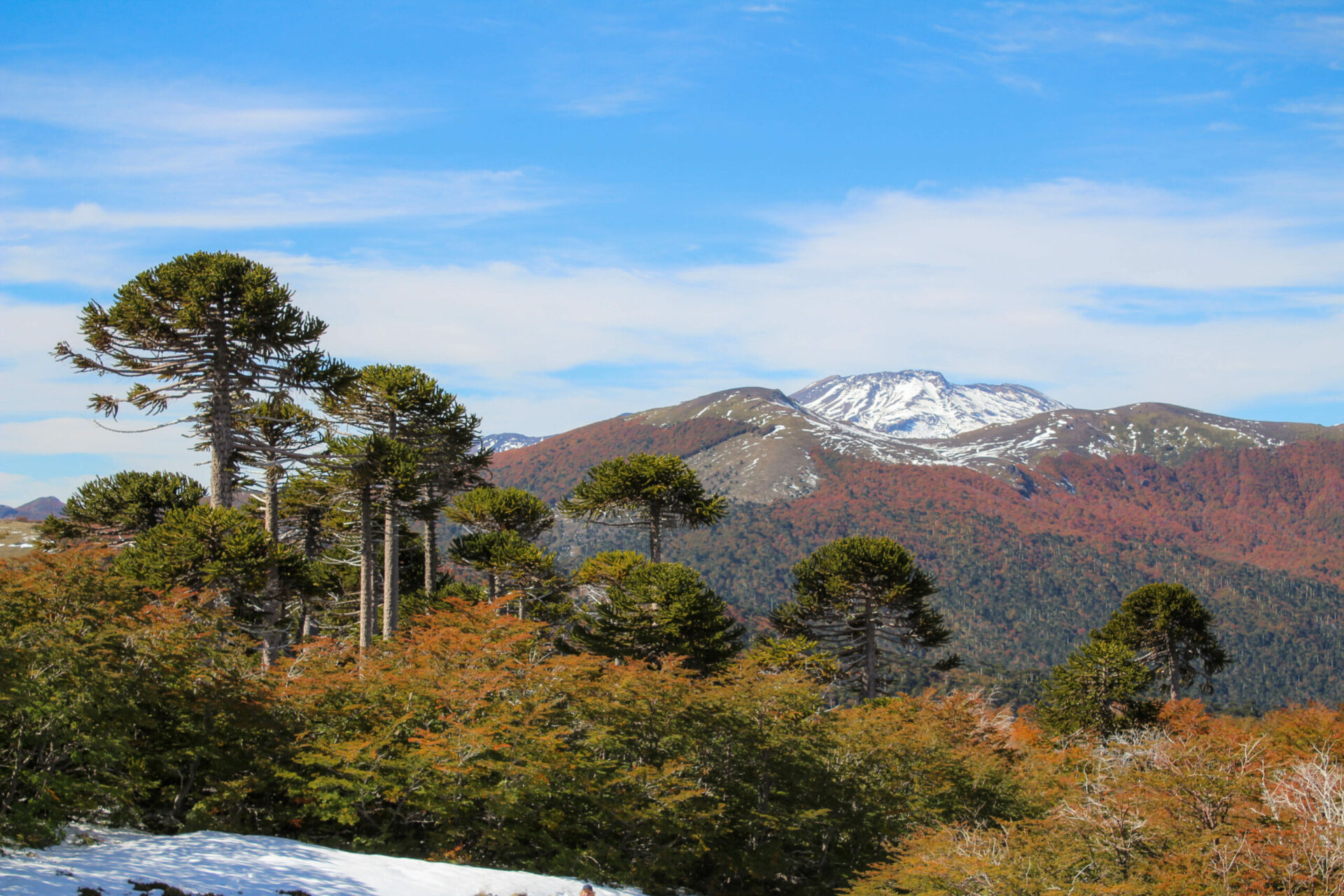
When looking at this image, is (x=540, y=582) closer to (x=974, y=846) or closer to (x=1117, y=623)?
(x=974, y=846)

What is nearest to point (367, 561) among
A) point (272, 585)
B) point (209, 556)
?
point (272, 585)

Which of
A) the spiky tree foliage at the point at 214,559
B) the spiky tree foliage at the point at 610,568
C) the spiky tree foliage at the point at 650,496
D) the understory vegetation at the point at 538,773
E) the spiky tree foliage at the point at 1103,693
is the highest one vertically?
the spiky tree foliage at the point at 650,496

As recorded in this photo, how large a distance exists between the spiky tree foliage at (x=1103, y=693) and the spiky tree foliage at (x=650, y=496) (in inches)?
651

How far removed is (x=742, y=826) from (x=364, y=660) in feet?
29.2

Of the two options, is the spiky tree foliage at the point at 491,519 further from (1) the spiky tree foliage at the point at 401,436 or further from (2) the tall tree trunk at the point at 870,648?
(2) the tall tree trunk at the point at 870,648

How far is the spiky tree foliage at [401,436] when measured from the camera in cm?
3094

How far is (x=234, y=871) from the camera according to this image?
1240 centimetres

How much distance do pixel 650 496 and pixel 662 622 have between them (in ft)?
22.9

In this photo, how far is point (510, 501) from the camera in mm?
40125

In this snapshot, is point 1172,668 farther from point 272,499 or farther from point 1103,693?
point 272,499

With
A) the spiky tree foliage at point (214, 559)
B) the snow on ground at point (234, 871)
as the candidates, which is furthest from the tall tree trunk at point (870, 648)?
the snow on ground at point (234, 871)

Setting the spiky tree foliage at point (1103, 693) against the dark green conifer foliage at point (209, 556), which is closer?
the dark green conifer foliage at point (209, 556)

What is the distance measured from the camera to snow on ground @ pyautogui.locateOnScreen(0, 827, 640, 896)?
1116cm

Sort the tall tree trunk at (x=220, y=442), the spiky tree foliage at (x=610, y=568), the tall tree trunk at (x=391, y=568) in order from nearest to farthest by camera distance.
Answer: the tall tree trunk at (x=391, y=568) → the tall tree trunk at (x=220, y=442) → the spiky tree foliage at (x=610, y=568)
